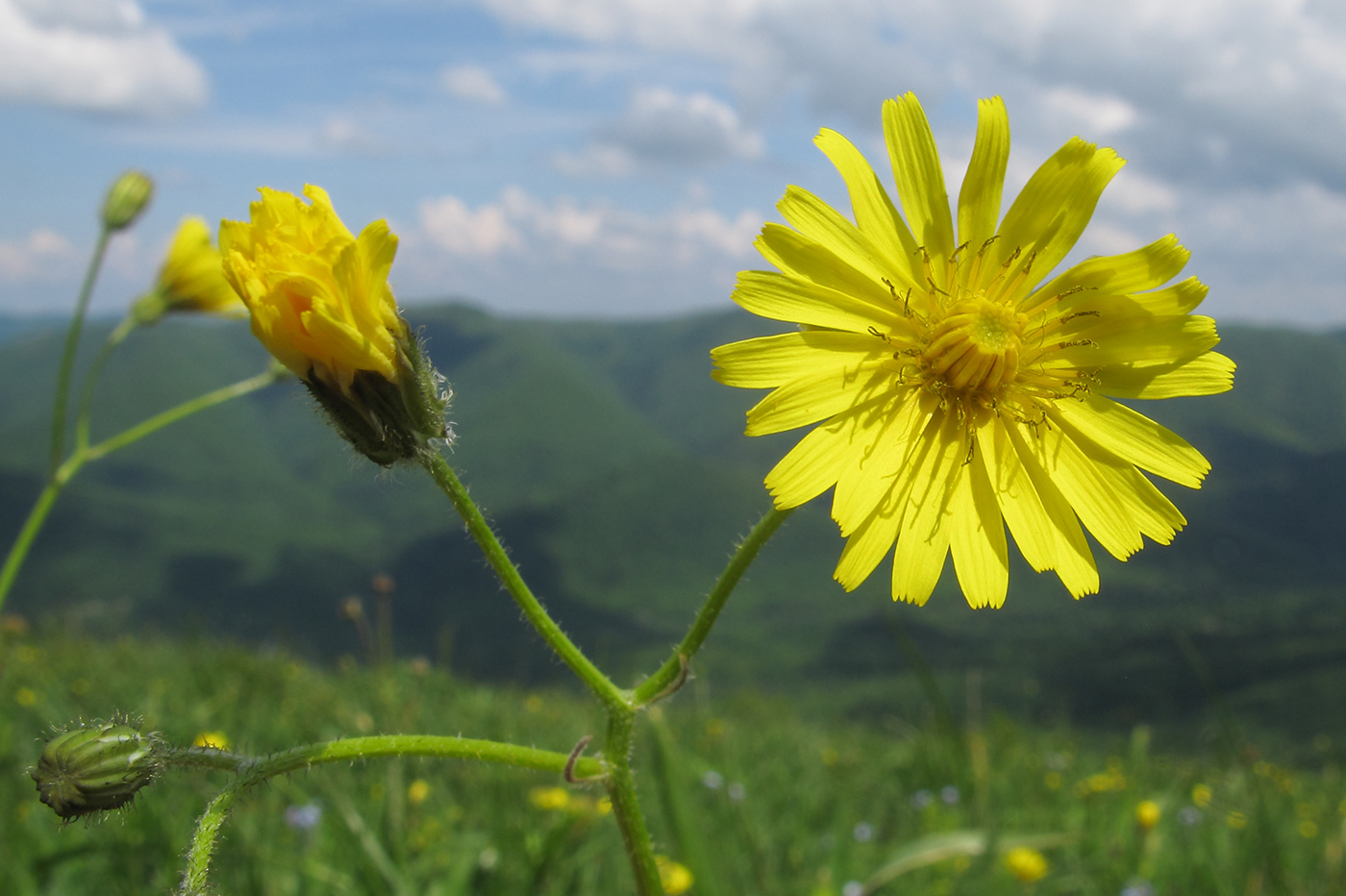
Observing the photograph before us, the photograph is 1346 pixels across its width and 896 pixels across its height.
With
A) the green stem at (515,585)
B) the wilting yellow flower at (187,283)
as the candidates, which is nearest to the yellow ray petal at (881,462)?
the green stem at (515,585)

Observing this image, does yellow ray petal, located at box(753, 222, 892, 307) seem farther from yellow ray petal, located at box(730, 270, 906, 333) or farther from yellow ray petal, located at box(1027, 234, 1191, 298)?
yellow ray petal, located at box(1027, 234, 1191, 298)

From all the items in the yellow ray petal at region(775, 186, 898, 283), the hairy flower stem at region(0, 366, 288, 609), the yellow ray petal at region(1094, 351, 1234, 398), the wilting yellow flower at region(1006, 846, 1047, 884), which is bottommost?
the wilting yellow flower at region(1006, 846, 1047, 884)

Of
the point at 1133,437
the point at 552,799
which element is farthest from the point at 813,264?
the point at 552,799

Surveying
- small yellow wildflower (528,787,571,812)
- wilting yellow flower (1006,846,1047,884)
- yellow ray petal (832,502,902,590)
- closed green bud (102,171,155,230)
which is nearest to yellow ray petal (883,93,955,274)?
yellow ray petal (832,502,902,590)

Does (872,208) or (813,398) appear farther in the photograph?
(872,208)

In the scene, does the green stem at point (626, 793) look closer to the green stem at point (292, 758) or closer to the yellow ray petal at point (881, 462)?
the green stem at point (292, 758)

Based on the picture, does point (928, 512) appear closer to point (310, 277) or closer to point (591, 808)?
point (310, 277)

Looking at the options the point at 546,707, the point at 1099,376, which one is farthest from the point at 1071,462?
the point at 546,707
